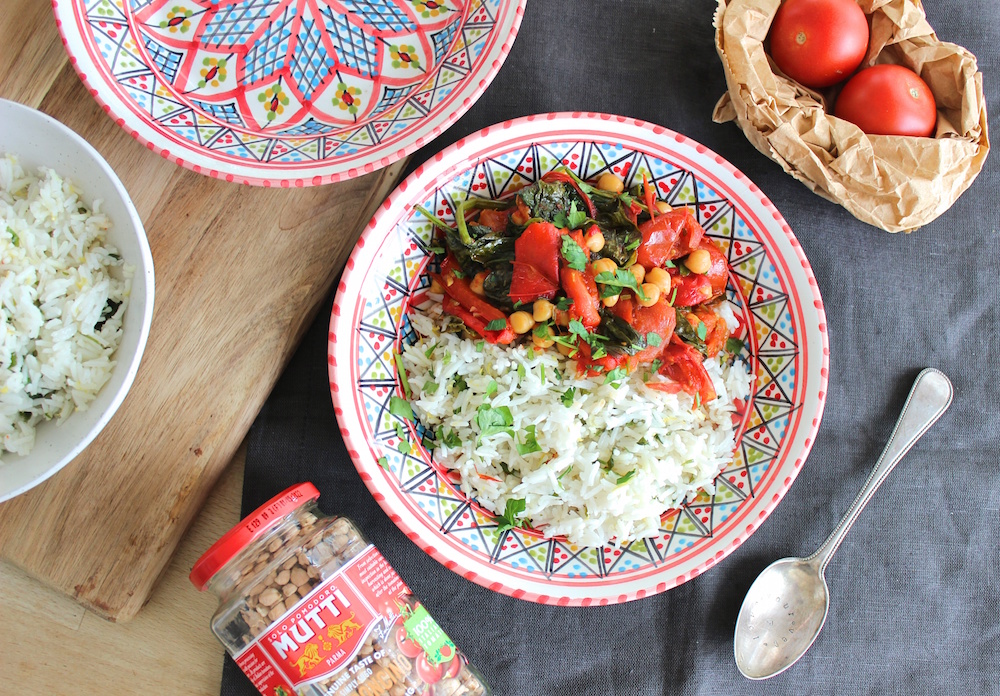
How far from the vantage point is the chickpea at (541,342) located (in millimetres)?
2184

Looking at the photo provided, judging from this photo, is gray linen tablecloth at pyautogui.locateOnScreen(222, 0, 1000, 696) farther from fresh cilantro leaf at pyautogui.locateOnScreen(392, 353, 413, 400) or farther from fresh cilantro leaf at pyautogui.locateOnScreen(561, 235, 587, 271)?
fresh cilantro leaf at pyautogui.locateOnScreen(561, 235, 587, 271)

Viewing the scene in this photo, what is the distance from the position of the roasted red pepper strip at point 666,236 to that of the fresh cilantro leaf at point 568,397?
18.5 inches

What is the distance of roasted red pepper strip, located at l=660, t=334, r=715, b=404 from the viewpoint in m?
2.24

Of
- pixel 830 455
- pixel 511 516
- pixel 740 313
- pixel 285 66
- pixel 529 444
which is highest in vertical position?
pixel 285 66

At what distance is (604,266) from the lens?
2.10m

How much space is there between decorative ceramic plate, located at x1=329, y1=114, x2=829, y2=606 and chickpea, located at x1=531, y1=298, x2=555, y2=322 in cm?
44

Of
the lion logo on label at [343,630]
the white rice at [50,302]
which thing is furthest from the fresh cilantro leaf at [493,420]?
the white rice at [50,302]

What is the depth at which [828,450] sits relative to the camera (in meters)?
2.64

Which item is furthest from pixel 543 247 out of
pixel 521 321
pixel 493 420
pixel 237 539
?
pixel 237 539

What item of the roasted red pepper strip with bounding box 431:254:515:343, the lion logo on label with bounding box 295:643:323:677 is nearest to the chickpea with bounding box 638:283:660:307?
the roasted red pepper strip with bounding box 431:254:515:343

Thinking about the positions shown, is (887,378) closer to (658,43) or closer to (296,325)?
(658,43)

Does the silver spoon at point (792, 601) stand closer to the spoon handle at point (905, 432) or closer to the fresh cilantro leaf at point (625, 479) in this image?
the spoon handle at point (905, 432)

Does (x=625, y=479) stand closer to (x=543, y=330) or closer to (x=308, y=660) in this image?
(x=543, y=330)

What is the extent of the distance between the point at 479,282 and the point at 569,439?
0.59m
